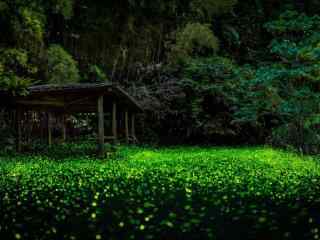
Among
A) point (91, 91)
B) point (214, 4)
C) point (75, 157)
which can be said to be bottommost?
point (75, 157)

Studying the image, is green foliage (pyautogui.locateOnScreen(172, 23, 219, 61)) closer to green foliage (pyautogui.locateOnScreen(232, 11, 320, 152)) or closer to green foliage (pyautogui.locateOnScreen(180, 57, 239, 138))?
green foliage (pyautogui.locateOnScreen(180, 57, 239, 138))

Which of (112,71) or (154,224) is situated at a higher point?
(112,71)

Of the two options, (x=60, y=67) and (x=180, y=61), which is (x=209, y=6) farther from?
(x=60, y=67)

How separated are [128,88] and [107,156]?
14133 mm

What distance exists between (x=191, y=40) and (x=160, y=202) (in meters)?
26.5

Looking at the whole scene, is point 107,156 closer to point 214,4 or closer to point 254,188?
point 254,188

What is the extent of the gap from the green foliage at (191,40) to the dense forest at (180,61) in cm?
7

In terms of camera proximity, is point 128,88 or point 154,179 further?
point 128,88

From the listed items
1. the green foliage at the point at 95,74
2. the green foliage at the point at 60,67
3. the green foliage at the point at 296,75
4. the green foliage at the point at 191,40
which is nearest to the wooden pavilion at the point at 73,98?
the green foliage at the point at 60,67

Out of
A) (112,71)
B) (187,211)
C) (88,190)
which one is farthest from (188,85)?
(187,211)

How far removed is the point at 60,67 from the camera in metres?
29.0

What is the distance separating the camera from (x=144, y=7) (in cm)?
3516

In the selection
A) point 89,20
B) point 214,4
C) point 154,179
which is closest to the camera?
point 154,179

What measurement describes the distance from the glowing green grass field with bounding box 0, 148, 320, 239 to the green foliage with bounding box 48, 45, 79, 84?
14688 millimetres
